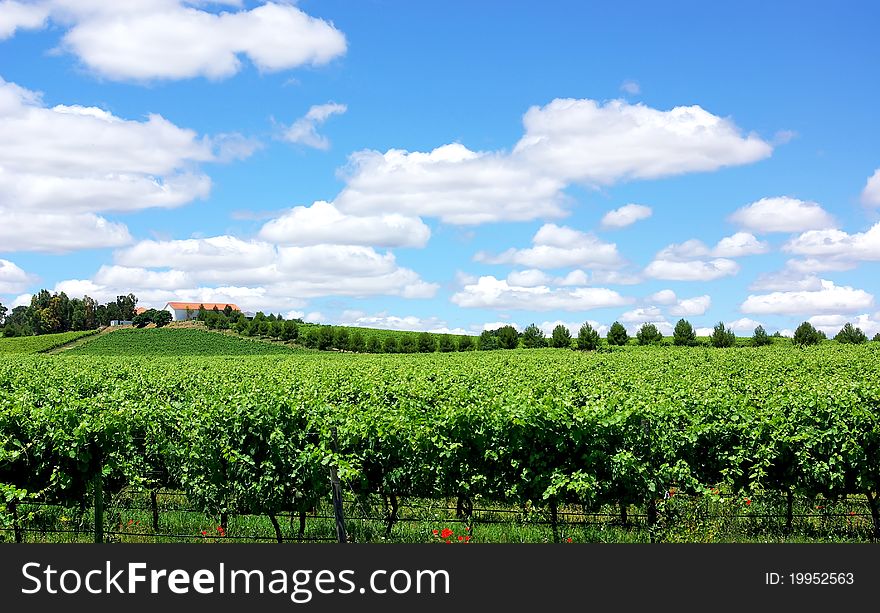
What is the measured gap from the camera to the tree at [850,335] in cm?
7625

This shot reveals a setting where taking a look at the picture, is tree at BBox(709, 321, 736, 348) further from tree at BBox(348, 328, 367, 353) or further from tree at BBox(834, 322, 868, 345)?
tree at BBox(348, 328, 367, 353)

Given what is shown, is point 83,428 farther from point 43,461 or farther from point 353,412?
point 353,412

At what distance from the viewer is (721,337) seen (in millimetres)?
75312

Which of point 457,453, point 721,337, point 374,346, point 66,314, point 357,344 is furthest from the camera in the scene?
point 66,314

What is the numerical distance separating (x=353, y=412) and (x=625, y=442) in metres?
4.27

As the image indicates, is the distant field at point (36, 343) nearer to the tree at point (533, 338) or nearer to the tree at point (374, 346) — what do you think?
the tree at point (374, 346)

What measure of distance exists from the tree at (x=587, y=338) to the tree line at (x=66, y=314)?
108672 mm

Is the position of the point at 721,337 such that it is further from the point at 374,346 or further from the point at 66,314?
the point at 66,314

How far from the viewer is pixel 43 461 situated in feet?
35.7

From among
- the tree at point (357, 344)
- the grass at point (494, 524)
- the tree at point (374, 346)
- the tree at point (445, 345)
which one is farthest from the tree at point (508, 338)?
the grass at point (494, 524)

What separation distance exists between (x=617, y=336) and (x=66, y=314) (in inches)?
4560

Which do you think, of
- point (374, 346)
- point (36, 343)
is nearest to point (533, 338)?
point (374, 346)

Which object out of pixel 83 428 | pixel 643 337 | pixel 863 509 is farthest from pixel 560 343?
pixel 83 428

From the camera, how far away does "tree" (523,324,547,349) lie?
83.6 meters
